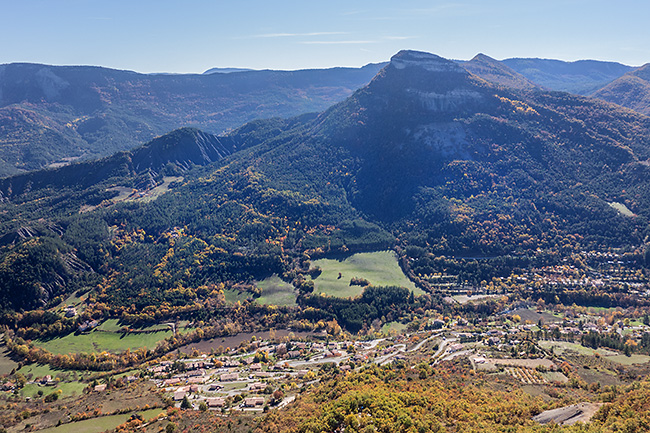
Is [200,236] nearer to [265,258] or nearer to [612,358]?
[265,258]

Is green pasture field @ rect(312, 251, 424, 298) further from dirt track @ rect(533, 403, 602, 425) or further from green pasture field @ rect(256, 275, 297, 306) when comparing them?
dirt track @ rect(533, 403, 602, 425)

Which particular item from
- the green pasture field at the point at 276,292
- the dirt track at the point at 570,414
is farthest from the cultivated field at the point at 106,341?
the dirt track at the point at 570,414

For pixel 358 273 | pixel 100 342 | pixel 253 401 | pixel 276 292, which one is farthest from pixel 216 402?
pixel 358 273

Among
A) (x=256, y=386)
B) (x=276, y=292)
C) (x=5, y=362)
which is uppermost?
(x=256, y=386)

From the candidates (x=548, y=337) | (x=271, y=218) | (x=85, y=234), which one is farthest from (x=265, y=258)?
(x=548, y=337)

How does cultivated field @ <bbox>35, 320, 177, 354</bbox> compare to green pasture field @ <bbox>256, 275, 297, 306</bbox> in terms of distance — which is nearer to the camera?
cultivated field @ <bbox>35, 320, 177, 354</bbox>

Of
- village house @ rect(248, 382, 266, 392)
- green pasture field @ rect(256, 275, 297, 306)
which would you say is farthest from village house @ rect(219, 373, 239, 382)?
green pasture field @ rect(256, 275, 297, 306)

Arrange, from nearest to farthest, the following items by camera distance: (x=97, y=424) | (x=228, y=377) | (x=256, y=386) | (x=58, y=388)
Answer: (x=97, y=424) < (x=256, y=386) < (x=228, y=377) < (x=58, y=388)

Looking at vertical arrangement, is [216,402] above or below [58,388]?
above

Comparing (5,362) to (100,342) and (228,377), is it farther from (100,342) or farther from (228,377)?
(228,377)

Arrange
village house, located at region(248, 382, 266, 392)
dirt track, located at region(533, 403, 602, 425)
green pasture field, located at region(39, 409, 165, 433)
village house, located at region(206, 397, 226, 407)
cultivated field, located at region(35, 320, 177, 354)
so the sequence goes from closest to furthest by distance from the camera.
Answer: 1. dirt track, located at region(533, 403, 602, 425)
2. green pasture field, located at region(39, 409, 165, 433)
3. village house, located at region(206, 397, 226, 407)
4. village house, located at region(248, 382, 266, 392)
5. cultivated field, located at region(35, 320, 177, 354)
